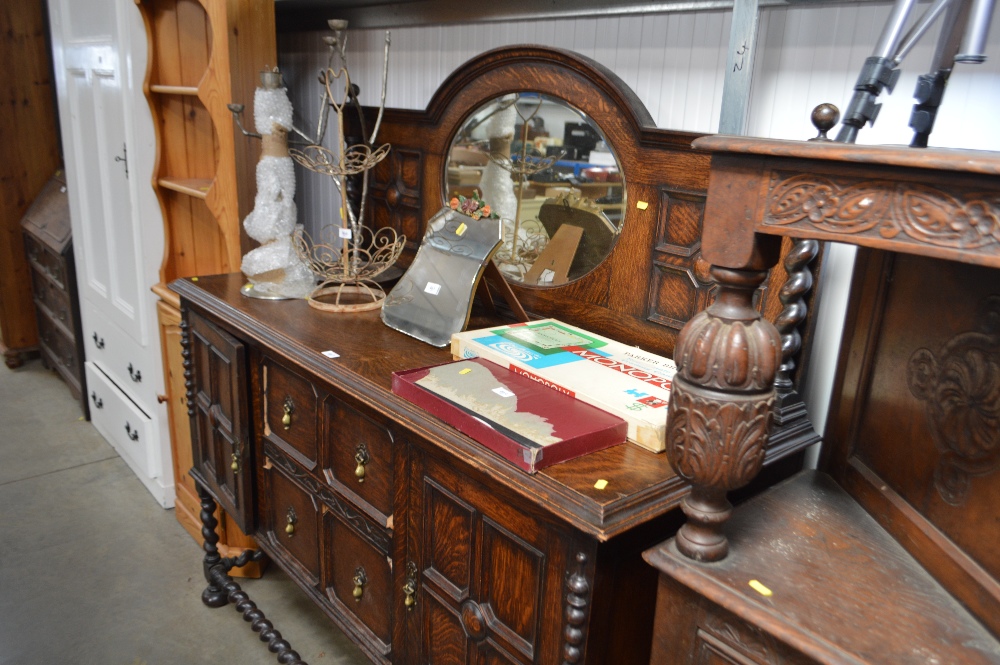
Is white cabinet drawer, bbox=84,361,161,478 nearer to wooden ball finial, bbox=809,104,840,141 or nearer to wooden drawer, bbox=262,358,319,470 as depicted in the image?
wooden drawer, bbox=262,358,319,470

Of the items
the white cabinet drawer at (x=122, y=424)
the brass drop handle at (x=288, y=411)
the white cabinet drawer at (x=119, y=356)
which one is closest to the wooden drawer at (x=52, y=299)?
the white cabinet drawer at (x=119, y=356)

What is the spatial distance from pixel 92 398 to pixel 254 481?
2.08 meters

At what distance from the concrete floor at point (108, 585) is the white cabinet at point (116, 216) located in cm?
18

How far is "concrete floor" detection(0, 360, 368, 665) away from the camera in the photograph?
2260 mm

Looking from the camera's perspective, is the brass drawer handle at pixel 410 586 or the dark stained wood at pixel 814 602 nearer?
the dark stained wood at pixel 814 602

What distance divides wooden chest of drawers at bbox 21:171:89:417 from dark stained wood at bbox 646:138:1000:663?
3.67 meters

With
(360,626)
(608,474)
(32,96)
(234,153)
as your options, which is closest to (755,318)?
(608,474)

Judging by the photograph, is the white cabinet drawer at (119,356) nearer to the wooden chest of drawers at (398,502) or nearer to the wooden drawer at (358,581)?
the wooden chest of drawers at (398,502)

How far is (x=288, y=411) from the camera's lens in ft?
5.92

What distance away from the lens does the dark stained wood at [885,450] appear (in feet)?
2.33

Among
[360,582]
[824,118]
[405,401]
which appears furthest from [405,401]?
[824,118]

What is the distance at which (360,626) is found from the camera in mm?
1670

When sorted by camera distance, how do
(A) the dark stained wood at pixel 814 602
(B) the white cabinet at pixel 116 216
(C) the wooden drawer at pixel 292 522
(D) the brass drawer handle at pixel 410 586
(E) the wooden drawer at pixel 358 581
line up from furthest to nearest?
(B) the white cabinet at pixel 116 216
(C) the wooden drawer at pixel 292 522
(E) the wooden drawer at pixel 358 581
(D) the brass drawer handle at pixel 410 586
(A) the dark stained wood at pixel 814 602

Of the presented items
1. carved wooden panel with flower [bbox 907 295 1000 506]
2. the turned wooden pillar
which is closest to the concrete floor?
the turned wooden pillar
